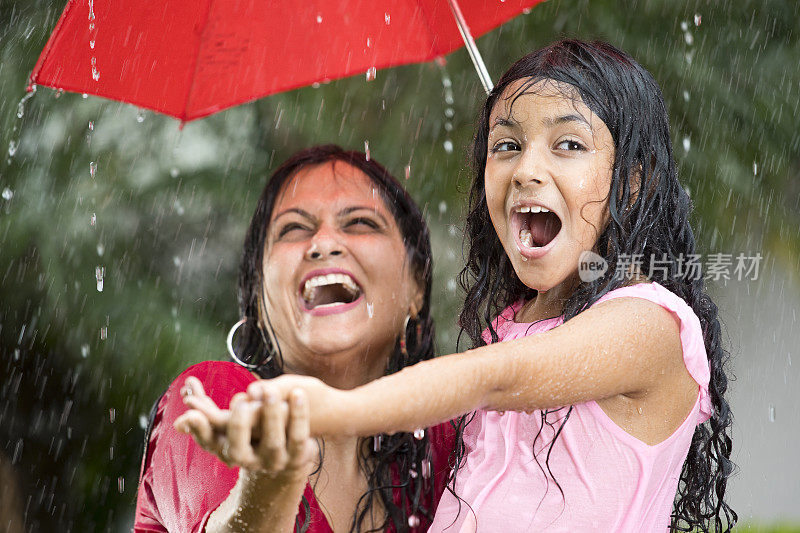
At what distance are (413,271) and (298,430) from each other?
1.75 m

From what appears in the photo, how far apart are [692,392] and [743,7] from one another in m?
2.58

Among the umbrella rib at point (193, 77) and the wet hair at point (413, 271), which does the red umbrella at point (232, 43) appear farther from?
the wet hair at point (413, 271)

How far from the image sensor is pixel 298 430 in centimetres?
133

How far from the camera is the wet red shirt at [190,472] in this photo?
231cm

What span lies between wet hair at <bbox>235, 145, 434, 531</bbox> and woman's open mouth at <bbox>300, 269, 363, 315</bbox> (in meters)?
0.18

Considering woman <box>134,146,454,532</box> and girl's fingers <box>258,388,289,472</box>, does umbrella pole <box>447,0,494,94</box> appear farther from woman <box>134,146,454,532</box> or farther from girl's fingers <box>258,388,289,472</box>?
girl's fingers <box>258,388,289,472</box>

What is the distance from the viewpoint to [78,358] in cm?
426

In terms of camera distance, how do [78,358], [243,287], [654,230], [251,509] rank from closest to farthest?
[251,509] → [654,230] → [243,287] → [78,358]

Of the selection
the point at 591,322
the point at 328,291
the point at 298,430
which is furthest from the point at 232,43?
the point at 298,430

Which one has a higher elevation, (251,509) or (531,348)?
(531,348)

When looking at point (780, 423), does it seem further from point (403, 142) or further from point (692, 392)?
point (692, 392)

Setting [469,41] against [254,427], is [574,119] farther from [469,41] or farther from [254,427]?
[254,427]

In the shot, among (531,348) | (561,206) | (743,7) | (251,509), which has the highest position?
(743,7)

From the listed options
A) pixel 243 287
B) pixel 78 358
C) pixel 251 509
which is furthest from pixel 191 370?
pixel 78 358
